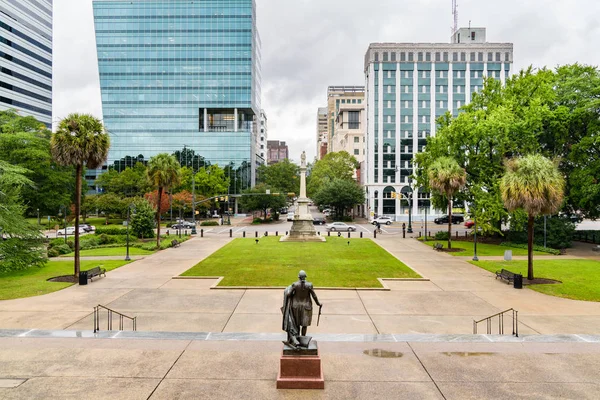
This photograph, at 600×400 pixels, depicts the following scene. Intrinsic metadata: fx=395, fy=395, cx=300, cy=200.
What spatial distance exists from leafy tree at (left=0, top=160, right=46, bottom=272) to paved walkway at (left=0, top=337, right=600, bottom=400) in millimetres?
14709

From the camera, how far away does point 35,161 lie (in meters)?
46.8

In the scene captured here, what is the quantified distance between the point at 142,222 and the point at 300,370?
3927 centimetres

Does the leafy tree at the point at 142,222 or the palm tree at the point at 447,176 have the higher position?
the palm tree at the point at 447,176

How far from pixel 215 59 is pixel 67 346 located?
91.5m

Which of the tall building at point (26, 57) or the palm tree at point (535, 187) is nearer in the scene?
the palm tree at point (535, 187)

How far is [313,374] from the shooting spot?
968cm

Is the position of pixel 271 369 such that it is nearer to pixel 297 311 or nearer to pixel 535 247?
pixel 297 311

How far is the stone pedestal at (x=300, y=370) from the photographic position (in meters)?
9.56

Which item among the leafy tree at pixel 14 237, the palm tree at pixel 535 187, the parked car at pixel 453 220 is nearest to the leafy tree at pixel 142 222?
the leafy tree at pixel 14 237

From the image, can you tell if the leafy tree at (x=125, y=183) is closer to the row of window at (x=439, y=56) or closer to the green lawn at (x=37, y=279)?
the green lawn at (x=37, y=279)

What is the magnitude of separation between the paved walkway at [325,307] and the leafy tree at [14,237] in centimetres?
676

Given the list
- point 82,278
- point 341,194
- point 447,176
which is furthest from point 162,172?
point 341,194

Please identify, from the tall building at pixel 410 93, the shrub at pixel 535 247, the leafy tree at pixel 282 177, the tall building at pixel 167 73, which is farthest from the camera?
the tall building at pixel 167 73

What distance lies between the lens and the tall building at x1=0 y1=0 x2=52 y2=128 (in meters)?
76.3
